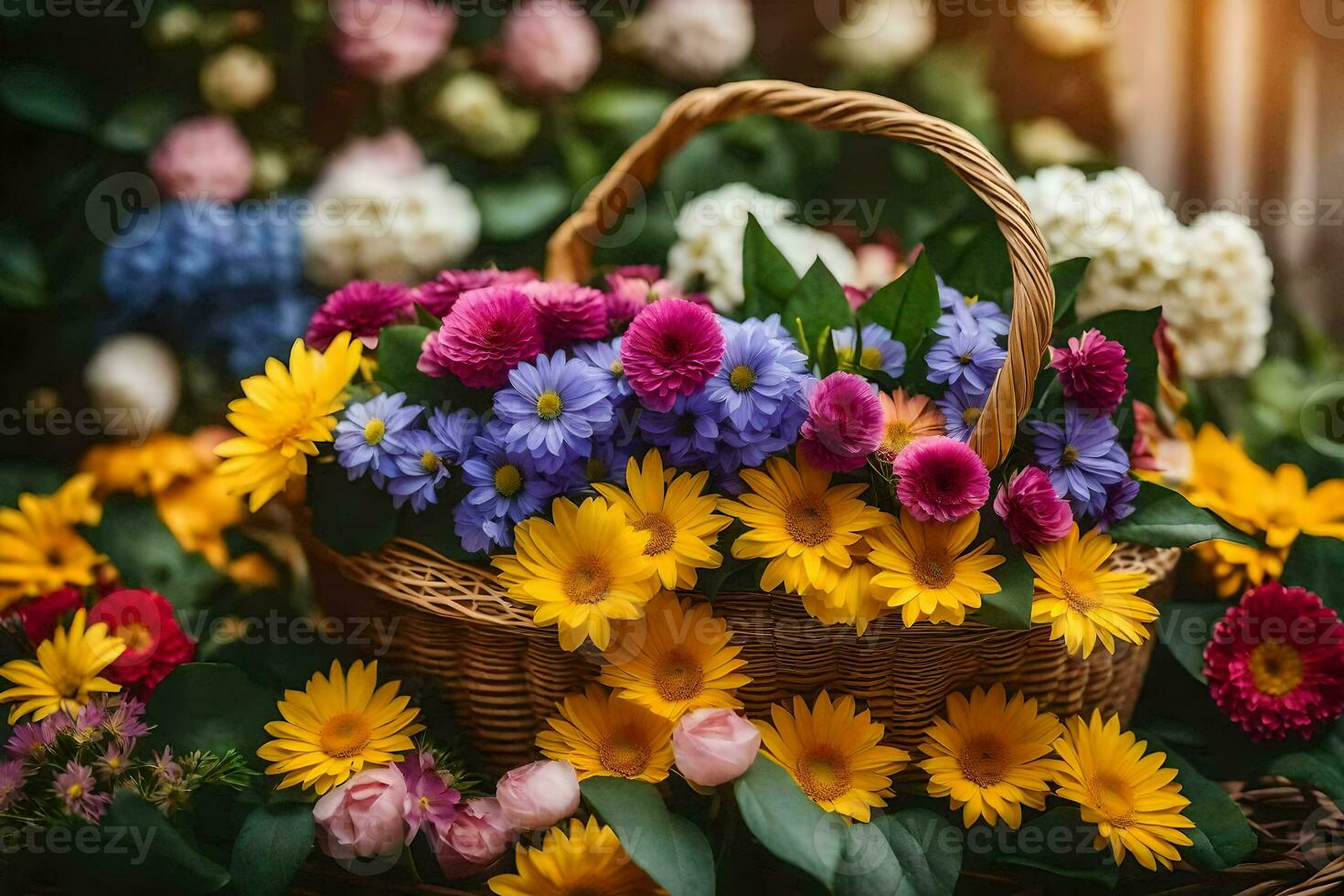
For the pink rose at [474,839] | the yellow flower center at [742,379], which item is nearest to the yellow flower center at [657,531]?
the yellow flower center at [742,379]

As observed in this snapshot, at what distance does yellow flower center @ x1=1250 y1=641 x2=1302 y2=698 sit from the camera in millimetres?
751

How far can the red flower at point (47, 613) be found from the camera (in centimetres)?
78

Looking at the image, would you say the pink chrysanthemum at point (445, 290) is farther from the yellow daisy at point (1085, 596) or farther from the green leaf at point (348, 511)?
the yellow daisy at point (1085, 596)

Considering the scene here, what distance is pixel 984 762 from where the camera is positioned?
67 centimetres

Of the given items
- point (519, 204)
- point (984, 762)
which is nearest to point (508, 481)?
point (984, 762)

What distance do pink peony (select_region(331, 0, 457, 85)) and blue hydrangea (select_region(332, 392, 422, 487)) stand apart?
51 centimetres

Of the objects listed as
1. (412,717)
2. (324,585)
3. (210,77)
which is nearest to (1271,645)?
(412,717)

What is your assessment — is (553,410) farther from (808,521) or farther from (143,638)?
(143,638)

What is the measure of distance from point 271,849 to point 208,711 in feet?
0.42

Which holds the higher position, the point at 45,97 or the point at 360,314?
the point at 45,97

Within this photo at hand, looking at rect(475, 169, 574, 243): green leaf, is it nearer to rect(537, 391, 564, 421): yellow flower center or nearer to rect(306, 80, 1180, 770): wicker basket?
rect(306, 80, 1180, 770): wicker basket

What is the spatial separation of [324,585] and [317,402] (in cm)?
19

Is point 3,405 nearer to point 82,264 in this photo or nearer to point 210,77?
point 82,264

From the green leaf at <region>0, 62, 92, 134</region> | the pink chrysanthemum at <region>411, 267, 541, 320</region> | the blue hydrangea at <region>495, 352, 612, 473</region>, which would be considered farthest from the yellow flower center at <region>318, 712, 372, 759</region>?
the green leaf at <region>0, 62, 92, 134</region>
